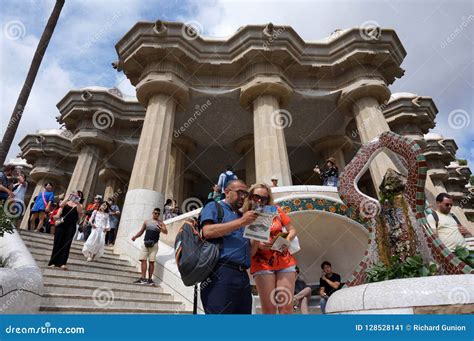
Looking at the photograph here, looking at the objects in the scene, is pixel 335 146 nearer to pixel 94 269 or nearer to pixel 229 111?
pixel 229 111

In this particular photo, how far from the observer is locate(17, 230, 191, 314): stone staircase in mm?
5613

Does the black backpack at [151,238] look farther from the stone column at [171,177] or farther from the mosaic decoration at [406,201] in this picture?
the stone column at [171,177]

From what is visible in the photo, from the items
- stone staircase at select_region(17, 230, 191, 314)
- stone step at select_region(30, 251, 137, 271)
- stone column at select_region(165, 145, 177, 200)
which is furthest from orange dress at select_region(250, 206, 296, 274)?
stone column at select_region(165, 145, 177, 200)

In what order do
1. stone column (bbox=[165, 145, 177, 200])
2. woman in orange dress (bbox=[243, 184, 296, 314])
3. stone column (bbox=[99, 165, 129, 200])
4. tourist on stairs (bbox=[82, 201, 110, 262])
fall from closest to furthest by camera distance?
woman in orange dress (bbox=[243, 184, 296, 314]) < tourist on stairs (bbox=[82, 201, 110, 262]) < stone column (bbox=[165, 145, 177, 200]) < stone column (bbox=[99, 165, 129, 200])

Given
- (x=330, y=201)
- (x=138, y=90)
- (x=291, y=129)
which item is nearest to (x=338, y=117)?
(x=291, y=129)

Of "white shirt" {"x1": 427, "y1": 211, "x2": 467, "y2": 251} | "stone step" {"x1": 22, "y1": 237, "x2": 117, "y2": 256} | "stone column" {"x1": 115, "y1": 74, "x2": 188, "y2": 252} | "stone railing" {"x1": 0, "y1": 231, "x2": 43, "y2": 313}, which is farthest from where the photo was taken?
"stone column" {"x1": 115, "y1": 74, "x2": 188, "y2": 252}

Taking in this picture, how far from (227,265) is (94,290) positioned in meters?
5.10

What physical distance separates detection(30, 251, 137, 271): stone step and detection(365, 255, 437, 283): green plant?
6.77m

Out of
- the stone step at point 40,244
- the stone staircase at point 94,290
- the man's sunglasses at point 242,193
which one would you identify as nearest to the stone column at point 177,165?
the stone step at point 40,244

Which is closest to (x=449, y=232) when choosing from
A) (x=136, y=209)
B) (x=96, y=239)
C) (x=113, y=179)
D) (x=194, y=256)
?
(x=194, y=256)

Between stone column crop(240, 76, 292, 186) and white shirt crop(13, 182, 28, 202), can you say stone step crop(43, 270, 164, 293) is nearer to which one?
white shirt crop(13, 182, 28, 202)

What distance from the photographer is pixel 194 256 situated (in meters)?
2.34

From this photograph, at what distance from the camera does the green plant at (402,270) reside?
4020mm

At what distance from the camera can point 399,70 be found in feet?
61.0
